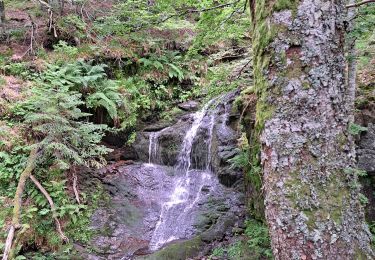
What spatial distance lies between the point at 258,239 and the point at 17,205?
3974mm

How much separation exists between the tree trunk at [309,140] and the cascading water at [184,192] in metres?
4.68

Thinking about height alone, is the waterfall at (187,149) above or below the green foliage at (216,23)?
below

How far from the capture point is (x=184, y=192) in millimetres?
7410

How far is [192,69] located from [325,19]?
9882 mm

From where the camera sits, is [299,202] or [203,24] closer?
[299,202]

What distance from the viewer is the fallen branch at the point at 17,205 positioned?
A: 14.3 feet

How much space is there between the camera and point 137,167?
27.1 feet

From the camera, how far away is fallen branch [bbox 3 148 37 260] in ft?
14.3

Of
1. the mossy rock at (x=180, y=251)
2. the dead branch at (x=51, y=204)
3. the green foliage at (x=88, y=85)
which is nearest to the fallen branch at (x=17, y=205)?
the dead branch at (x=51, y=204)

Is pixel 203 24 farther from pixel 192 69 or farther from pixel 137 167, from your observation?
pixel 192 69

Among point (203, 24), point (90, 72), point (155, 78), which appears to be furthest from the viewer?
point (155, 78)

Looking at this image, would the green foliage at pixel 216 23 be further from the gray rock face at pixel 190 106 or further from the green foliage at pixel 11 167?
the gray rock face at pixel 190 106

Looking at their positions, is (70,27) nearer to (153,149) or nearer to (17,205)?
(153,149)

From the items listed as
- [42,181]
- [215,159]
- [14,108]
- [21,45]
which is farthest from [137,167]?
[21,45]
